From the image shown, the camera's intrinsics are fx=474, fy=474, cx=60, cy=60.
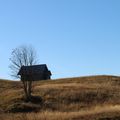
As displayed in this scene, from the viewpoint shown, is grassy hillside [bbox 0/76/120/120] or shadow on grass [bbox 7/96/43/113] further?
shadow on grass [bbox 7/96/43/113]

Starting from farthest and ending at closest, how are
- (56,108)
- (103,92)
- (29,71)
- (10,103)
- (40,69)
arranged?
(40,69) → (29,71) → (103,92) → (10,103) → (56,108)

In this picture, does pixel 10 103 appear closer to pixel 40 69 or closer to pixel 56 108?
pixel 56 108

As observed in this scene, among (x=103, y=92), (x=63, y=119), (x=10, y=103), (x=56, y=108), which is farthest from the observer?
(x=103, y=92)

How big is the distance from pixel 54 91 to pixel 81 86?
567cm

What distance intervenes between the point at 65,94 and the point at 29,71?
13.1m

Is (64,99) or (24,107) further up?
(24,107)

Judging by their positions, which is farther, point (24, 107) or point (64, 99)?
point (64, 99)

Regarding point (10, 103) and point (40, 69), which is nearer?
point (10, 103)

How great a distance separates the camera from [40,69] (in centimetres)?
9975

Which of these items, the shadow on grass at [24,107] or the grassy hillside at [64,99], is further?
the shadow on grass at [24,107]

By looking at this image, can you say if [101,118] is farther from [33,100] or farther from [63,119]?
[33,100]

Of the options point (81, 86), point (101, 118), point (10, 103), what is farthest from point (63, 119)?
point (81, 86)

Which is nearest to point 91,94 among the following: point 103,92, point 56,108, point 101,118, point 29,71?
point 103,92

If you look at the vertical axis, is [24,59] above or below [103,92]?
above
